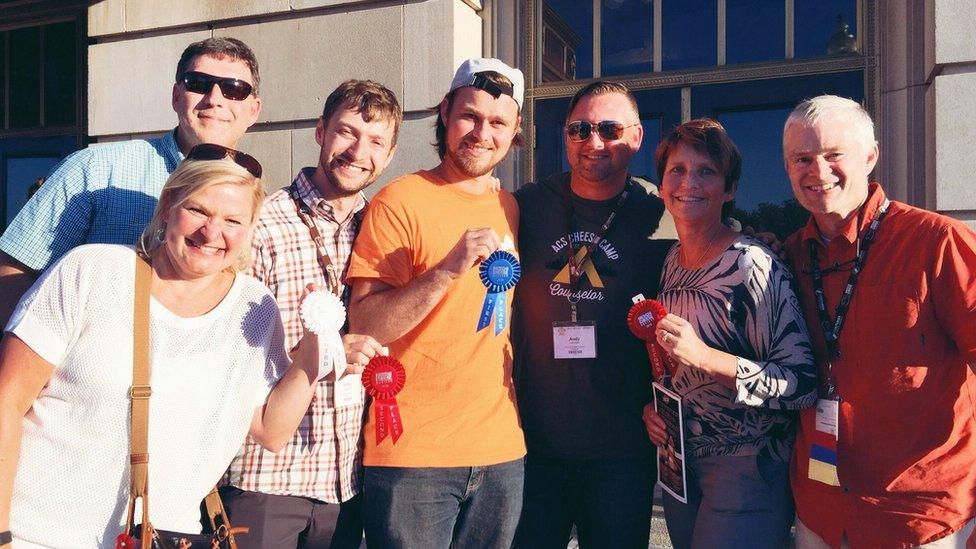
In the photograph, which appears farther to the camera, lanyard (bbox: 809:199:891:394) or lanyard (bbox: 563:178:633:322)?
lanyard (bbox: 563:178:633:322)

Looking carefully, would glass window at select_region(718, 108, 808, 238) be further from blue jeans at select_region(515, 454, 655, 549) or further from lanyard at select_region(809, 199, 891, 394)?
blue jeans at select_region(515, 454, 655, 549)

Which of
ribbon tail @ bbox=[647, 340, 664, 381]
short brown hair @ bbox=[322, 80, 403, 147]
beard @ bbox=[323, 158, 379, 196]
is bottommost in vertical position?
ribbon tail @ bbox=[647, 340, 664, 381]

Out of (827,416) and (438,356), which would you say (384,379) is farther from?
(827,416)

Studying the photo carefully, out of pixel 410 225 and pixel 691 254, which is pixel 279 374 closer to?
pixel 410 225

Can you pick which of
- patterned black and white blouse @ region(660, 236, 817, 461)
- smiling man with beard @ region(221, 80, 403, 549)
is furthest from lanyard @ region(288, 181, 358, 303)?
patterned black and white blouse @ region(660, 236, 817, 461)

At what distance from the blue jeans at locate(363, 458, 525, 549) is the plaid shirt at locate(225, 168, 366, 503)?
0.15 m

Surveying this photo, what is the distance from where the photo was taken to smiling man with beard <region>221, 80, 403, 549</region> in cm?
260

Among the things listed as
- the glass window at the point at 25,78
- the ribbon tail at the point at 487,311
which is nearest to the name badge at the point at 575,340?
the ribbon tail at the point at 487,311

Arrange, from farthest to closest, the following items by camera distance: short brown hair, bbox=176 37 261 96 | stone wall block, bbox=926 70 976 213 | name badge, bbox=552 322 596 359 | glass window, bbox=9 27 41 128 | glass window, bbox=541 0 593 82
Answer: glass window, bbox=9 27 41 128 < glass window, bbox=541 0 593 82 < stone wall block, bbox=926 70 976 213 < short brown hair, bbox=176 37 261 96 < name badge, bbox=552 322 596 359

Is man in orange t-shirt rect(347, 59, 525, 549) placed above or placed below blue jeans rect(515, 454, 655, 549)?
above

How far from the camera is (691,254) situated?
9.39 feet

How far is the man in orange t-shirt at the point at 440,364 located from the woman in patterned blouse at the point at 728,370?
683 millimetres

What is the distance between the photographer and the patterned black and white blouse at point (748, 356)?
2533mm

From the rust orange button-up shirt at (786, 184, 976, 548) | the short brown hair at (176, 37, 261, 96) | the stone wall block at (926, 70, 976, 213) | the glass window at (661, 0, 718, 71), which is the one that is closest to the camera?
the rust orange button-up shirt at (786, 184, 976, 548)
